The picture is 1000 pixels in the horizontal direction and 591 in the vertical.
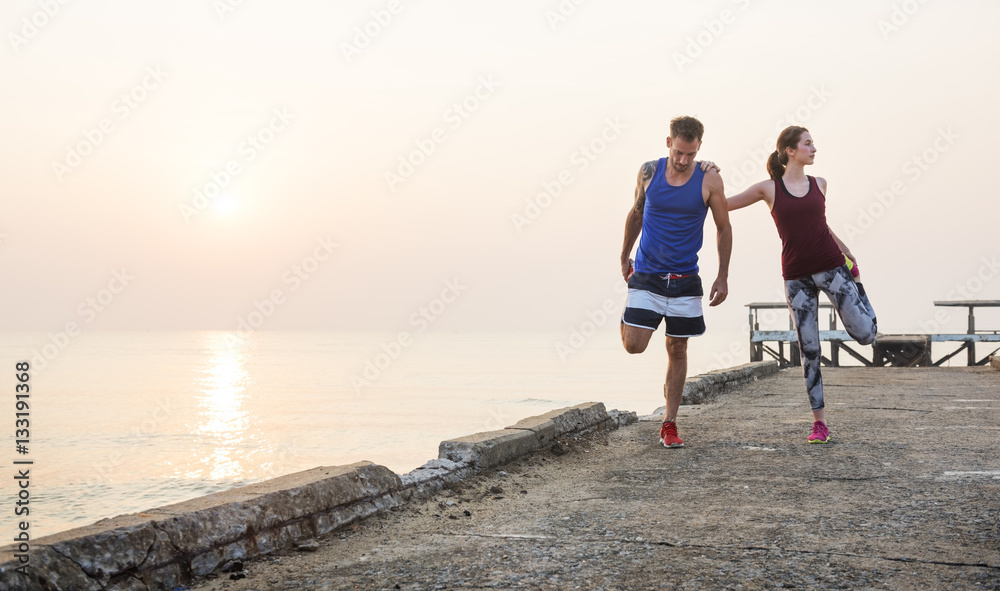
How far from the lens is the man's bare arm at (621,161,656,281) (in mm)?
4695

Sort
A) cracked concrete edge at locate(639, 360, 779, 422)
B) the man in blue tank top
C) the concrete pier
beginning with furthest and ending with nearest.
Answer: cracked concrete edge at locate(639, 360, 779, 422), the man in blue tank top, the concrete pier

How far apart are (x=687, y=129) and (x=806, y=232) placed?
1.03 meters

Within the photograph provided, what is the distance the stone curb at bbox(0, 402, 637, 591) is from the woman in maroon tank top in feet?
8.11

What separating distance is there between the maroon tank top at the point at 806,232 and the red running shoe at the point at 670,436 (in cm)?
123

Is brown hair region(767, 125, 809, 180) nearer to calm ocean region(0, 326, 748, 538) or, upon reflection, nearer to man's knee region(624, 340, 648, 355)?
man's knee region(624, 340, 648, 355)

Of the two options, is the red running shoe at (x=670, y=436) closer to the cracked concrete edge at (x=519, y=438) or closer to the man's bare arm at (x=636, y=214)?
the cracked concrete edge at (x=519, y=438)

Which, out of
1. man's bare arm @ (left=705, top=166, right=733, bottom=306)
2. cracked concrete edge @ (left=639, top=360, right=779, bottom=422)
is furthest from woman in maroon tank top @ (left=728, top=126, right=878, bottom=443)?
cracked concrete edge @ (left=639, top=360, right=779, bottom=422)

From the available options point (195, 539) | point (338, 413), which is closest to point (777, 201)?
point (195, 539)

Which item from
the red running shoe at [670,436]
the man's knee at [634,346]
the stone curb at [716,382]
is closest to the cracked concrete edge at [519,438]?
the red running shoe at [670,436]

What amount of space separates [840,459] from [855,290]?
1.07 meters

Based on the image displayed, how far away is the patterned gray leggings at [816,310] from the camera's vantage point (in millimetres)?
4684

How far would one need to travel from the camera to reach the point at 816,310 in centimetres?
482

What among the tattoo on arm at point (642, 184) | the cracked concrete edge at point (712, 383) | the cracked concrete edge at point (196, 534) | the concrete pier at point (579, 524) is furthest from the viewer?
the cracked concrete edge at point (712, 383)

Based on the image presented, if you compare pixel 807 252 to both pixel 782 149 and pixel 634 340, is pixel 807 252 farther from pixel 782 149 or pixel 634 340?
pixel 634 340
